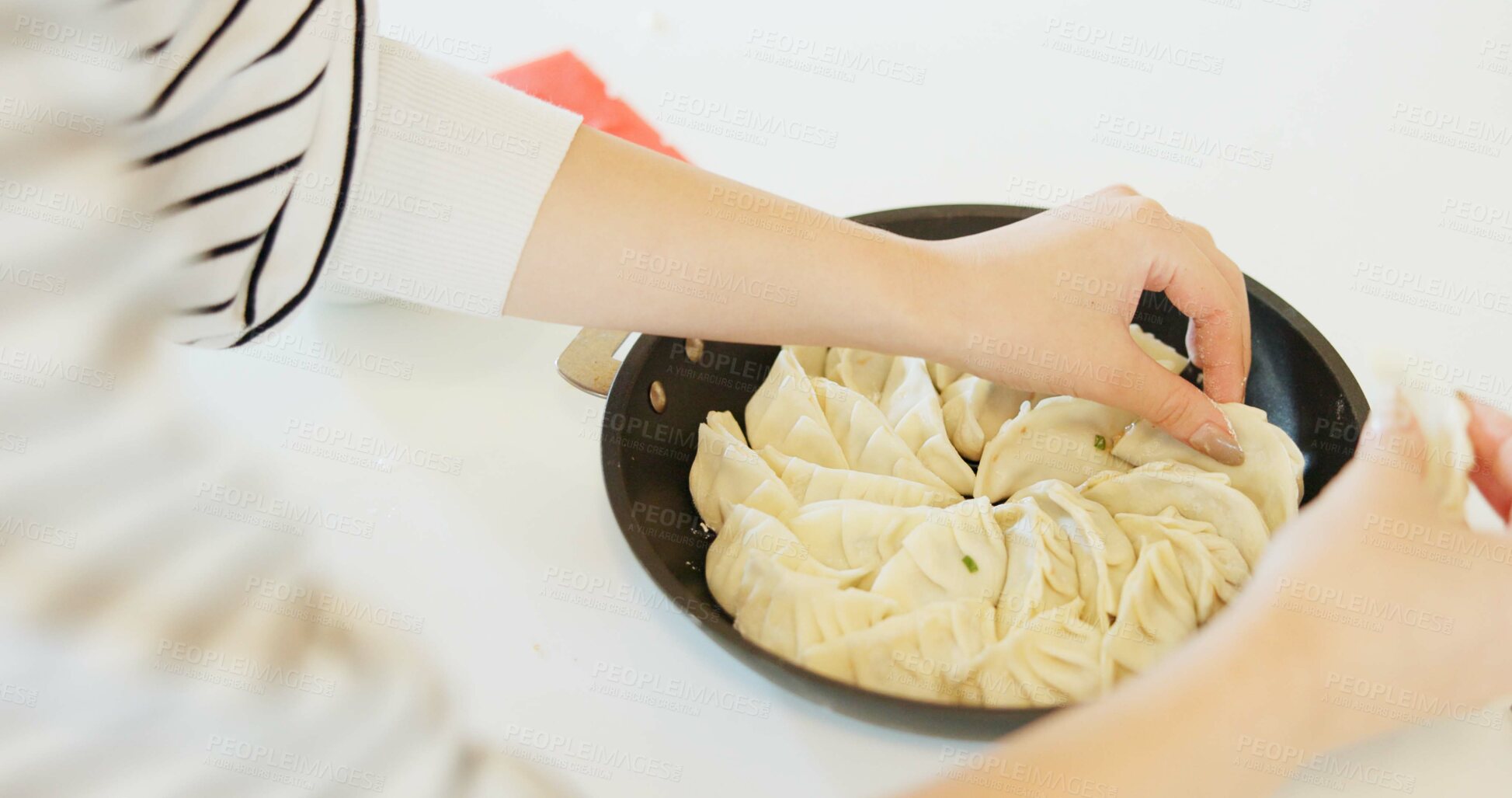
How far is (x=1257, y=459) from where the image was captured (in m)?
0.82

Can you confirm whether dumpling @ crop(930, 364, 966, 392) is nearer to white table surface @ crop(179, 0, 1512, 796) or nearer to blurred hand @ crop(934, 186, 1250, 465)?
blurred hand @ crop(934, 186, 1250, 465)

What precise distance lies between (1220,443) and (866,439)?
29 cm

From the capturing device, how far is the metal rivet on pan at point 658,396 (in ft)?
2.86

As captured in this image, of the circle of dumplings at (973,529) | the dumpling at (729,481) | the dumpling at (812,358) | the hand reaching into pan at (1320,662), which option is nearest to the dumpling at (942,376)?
the circle of dumplings at (973,529)

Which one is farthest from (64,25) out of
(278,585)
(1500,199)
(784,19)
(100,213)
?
(1500,199)

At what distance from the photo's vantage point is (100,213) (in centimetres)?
40

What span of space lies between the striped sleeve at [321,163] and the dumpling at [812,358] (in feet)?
1.06

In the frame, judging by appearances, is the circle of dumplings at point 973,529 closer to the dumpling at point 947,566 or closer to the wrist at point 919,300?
the dumpling at point 947,566

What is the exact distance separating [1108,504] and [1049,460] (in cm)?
6

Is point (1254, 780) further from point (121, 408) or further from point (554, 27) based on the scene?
point (554, 27)

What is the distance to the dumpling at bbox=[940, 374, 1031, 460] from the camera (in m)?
0.93

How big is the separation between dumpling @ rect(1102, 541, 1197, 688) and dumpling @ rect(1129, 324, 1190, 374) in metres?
0.22

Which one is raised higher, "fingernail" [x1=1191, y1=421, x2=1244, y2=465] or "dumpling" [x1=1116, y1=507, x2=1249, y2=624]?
"fingernail" [x1=1191, y1=421, x2=1244, y2=465]

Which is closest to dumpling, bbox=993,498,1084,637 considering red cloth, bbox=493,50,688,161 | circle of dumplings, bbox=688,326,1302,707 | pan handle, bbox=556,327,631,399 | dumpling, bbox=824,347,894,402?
circle of dumplings, bbox=688,326,1302,707
